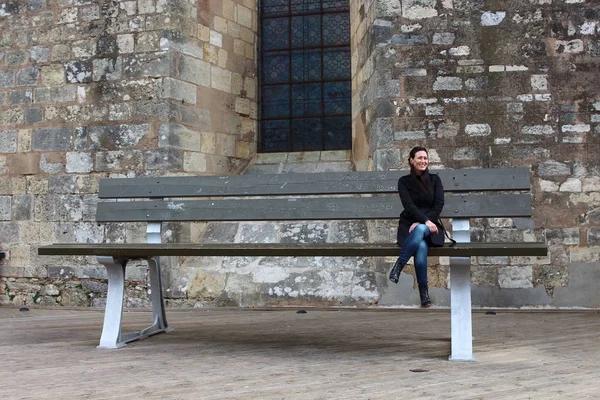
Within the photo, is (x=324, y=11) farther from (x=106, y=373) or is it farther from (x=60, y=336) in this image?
(x=106, y=373)

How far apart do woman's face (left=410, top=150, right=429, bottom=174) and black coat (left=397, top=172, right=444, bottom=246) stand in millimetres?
61

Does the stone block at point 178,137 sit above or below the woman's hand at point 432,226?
above

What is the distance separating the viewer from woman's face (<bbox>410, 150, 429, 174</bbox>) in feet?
15.2

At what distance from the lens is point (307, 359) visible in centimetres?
423

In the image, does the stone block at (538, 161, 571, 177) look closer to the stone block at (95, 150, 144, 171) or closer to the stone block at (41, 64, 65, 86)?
the stone block at (95, 150, 144, 171)

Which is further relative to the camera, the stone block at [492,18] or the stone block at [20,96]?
the stone block at [20,96]

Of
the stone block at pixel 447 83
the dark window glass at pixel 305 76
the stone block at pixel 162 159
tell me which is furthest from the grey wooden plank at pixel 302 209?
the dark window glass at pixel 305 76

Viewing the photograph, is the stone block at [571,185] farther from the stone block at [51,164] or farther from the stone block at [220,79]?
the stone block at [51,164]

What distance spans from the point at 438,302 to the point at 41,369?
13.2 feet

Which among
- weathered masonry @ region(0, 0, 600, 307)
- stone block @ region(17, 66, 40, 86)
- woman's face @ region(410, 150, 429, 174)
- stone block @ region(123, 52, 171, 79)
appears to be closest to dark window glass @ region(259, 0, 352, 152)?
weathered masonry @ region(0, 0, 600, 307)

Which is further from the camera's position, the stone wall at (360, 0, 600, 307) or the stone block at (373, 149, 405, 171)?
the stone block at (373, 149, 405, 171)

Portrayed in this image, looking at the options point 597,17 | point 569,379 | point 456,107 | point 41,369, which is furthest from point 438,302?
point 41,369

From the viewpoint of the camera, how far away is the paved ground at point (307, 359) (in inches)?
132

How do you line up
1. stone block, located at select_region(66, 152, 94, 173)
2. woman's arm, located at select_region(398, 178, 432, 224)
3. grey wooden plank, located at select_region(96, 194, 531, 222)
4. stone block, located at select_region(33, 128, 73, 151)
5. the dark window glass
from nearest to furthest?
woman's arm, located at select_region(398, 178, 432, 224), grey wooden plank, located at select_region(96, 194, 531, 222), stone block, located at select_region(66, 152, 94, 173), stone block, located at select_region(33, 128, 73, 151), the dark window glass
